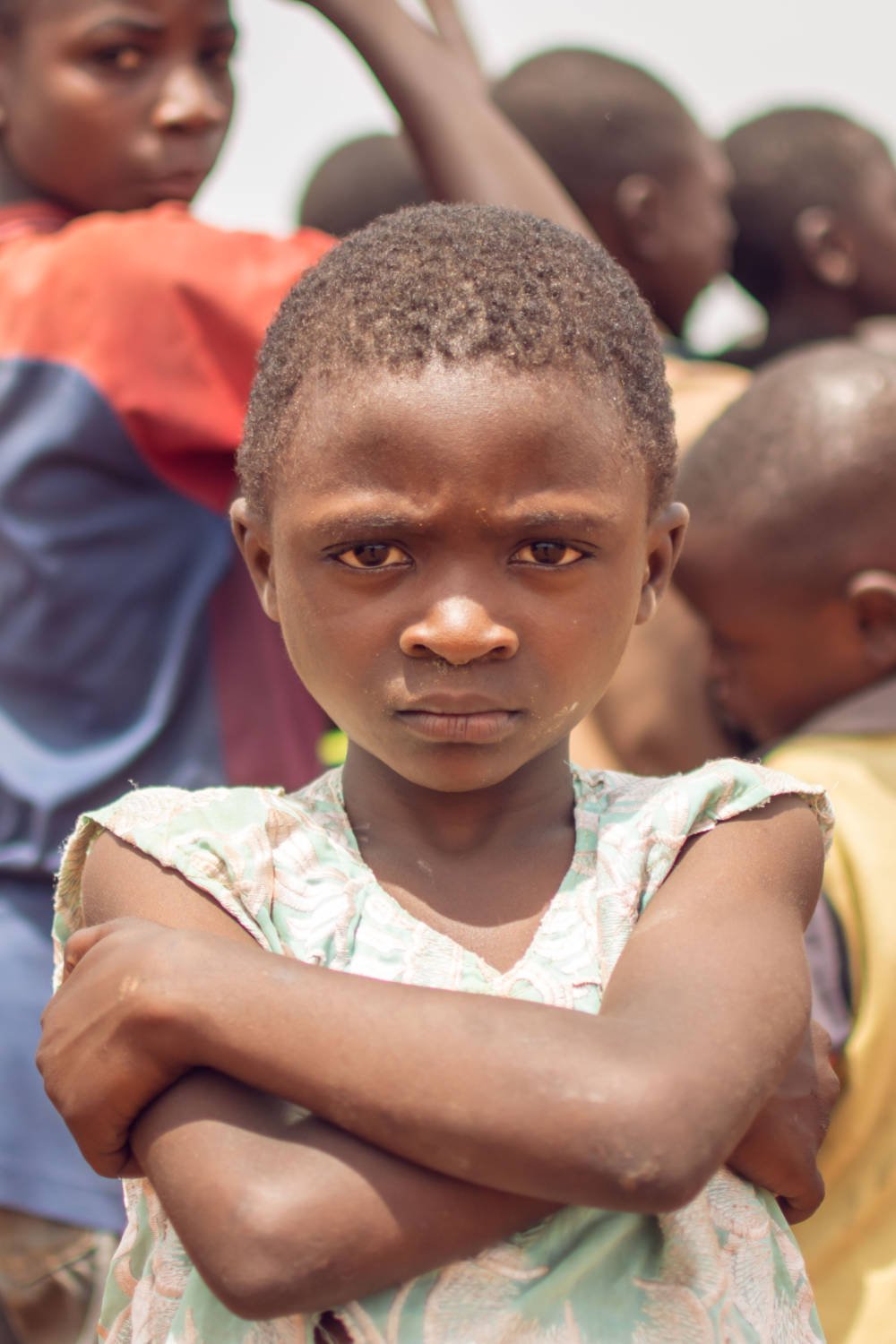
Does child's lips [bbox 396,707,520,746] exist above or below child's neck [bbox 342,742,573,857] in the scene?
above

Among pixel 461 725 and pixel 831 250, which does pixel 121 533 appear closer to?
pixel 461 725

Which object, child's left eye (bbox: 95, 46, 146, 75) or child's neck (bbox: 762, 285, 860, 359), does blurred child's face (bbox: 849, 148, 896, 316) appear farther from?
child's left eye (bbox: 95, 46, 146, 75)

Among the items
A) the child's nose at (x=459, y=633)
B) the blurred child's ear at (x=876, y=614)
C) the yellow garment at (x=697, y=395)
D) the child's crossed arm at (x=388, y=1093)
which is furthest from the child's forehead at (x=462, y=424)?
the yellow garment at (x=697, y=395)

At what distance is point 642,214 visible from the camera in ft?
14.9

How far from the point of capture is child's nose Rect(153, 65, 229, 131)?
2795 mm

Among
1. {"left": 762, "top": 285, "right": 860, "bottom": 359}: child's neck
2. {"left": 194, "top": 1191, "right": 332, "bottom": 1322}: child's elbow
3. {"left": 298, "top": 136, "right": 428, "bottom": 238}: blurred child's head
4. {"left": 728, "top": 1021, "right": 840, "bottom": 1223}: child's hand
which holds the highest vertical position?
{"left": 194, "top": 1191, "right": 332, "bottom": 1322}: child's elbow

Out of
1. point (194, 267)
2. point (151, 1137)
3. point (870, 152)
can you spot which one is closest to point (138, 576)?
point (194, 267)

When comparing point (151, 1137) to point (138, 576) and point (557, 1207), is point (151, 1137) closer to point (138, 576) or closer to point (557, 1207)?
point (557, 1207)

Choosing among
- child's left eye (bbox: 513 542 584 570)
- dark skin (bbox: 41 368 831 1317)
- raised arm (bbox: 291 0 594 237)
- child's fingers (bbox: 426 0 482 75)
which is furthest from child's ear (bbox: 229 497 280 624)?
child's fingers (bbox: 426 0 482 75)

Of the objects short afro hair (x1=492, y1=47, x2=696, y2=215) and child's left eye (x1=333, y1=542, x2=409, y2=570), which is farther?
short afro hair (x1=492, y1=47, x2=696, y2=215)

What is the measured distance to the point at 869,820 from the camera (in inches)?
92.9

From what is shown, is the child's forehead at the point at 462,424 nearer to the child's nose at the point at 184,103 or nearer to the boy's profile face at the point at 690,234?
the child's nose at the point at 184,103

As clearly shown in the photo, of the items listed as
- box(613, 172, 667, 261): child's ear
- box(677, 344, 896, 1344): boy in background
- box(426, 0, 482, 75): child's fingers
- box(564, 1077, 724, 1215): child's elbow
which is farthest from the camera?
box(613, 172, 667, 261): child's ear

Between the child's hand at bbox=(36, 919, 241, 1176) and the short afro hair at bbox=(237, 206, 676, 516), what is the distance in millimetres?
483
